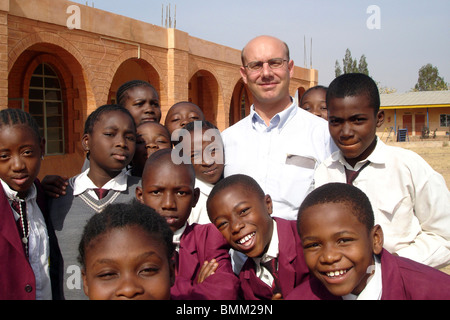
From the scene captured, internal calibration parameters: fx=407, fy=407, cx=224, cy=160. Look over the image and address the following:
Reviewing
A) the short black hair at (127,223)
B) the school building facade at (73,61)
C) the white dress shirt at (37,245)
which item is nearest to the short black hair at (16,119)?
the white dress shirt at (37,245)

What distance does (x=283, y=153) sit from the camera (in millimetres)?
2658

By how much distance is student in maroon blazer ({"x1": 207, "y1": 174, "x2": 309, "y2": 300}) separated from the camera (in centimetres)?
191

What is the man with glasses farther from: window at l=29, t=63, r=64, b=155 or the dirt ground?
window at l=29, t=63, r=64, b=155

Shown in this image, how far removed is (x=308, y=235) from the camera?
1.69m

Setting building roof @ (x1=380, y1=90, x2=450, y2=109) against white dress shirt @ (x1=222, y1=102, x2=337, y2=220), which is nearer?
white dress shirt @ (x1=222, y1=102, x2=337, y2=220)

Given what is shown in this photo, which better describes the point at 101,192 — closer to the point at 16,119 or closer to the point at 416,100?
the point at 16,119

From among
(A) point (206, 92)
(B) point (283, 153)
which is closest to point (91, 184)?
(B) point (283, 153)

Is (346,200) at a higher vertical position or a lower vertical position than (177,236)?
higher

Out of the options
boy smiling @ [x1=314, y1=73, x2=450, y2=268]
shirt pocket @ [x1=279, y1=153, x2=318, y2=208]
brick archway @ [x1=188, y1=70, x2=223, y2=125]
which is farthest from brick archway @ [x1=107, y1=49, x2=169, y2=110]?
boy smiling @ [x1=314, y1=73, x2=450, y2=268]

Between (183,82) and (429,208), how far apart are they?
9129 millimetres

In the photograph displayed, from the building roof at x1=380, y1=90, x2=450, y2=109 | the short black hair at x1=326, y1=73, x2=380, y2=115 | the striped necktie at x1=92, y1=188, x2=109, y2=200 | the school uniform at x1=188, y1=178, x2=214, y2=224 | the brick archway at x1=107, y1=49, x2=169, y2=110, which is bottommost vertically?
the school uniform at x1=188, y1=178, x2=214, y2=224

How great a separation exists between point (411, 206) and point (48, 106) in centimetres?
906

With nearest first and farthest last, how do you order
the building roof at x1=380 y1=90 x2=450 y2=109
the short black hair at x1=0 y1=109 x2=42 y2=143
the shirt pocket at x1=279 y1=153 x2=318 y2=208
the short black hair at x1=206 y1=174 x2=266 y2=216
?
the short black hair at x1=0 y1=109 x2=42 y2=143 < the short black hair at x1=206 y1=174 x2=266 y2=216 < the shirt pocket at x1=279 y1=153 x2=318 y2=208 < the building roof at x1=380 y1=90 x2=450 y2=109

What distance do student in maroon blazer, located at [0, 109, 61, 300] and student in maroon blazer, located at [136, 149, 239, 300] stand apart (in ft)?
1.81
